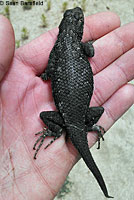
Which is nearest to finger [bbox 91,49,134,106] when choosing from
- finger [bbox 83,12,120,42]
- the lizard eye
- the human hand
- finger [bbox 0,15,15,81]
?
the human hand

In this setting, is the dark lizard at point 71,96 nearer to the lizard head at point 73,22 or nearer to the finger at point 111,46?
the lizard head at point 73,22

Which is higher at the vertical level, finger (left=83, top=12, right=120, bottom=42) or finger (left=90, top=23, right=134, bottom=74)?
finger (left=83, top=12, right=120, bottom=42)

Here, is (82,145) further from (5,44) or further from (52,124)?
(5,44)

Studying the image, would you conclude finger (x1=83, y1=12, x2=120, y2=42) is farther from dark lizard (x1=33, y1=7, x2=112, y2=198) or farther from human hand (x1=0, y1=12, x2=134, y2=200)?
dark lizard (x1=33, y1=7, x2=112, y2=198)

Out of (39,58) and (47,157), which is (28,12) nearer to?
(39,58)

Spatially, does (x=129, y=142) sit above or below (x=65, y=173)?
below

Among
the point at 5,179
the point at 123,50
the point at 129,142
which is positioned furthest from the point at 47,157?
the point at 129,142

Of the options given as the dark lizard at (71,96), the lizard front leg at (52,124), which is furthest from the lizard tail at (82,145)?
the lizard front leg at (52,124)
